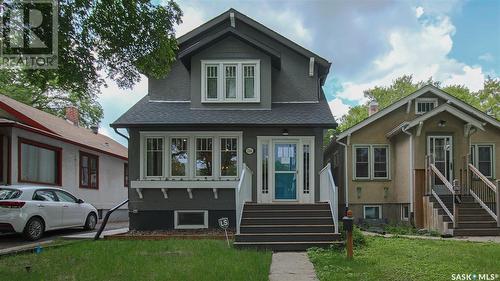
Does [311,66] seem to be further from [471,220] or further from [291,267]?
[291,267]

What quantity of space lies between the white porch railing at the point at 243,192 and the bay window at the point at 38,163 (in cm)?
772

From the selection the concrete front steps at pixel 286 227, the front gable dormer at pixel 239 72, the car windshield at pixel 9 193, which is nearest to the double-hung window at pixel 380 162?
the front gable dormer at pixel 239 72

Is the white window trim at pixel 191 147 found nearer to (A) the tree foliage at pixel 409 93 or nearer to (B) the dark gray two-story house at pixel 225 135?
(B) the dark gray two-story house at pixel 225 135

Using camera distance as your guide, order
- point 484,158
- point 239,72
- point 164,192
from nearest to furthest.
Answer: point 164,192, point 239,72, point 484,158

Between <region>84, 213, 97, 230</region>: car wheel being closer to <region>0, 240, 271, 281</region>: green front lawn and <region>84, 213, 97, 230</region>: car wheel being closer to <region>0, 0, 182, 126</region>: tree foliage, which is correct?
<region>0, 240, 271, 281</region>: green front lawn

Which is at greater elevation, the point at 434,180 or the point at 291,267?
the point at 434,180

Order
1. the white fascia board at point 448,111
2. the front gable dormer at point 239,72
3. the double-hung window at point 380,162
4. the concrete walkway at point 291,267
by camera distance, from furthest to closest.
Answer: the double-hung window at point 380,162 < the white fascia board at point 448,111 < the front gable dormer at point 239,72 < the concrete walkway at point 291,267

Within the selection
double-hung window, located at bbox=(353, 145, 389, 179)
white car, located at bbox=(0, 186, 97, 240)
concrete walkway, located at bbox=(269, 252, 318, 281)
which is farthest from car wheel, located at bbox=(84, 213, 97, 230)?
double-hung window, located at bbox=(353, 145, 389, 179)

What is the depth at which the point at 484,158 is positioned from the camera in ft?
64.4

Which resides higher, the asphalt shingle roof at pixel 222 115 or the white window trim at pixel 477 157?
the asphalt shingle roof at pixel 222 115

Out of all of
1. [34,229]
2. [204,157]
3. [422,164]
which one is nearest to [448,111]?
[422,164]

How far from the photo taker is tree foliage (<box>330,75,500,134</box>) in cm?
4053

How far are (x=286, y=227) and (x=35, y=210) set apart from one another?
20.8ft

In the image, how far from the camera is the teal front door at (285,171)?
14758 millimetres
